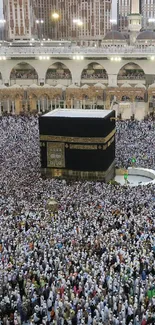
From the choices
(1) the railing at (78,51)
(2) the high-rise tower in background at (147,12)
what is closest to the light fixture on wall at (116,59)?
(1) the railing at (78,51)

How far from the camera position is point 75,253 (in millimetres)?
7914

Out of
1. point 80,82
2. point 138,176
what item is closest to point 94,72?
point 80,82

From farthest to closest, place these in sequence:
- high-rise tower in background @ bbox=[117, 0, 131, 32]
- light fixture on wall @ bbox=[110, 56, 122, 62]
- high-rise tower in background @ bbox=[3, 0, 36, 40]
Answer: high-rise tower in background @ bbox=[117, 0, 131, 32] < high-rise tower in background @ bbox=[3, 0, 36, 40] < light fixture on wall @ bbox=[110, 56, 122, 62]

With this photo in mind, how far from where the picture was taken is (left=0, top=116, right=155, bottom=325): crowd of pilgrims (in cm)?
636

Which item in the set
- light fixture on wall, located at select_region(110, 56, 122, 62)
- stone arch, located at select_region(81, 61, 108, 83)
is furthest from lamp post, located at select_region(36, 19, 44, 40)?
light fixture on wall, located at select_region(110, 56, 122, 62)

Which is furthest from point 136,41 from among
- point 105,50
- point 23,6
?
point 23,6

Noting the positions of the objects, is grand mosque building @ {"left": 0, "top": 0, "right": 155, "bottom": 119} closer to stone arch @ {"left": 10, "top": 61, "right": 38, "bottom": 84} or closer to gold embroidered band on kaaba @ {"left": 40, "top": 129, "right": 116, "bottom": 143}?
stone arch @ {"left": 10, "top": 61, "right": 38, "bottom": 84}

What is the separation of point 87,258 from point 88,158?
21.3 feet

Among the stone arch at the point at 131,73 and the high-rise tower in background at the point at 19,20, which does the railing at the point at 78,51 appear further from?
the high-rise tower in background at the point at 19,20

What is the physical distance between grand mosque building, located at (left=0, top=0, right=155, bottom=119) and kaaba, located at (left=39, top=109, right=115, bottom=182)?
10282 millimetres

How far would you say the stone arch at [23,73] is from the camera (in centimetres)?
2914

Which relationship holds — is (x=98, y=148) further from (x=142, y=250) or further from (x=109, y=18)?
(x=109, y=18)

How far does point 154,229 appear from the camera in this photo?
905 cm

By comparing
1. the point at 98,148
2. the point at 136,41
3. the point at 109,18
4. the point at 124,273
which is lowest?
the point at 124,273
